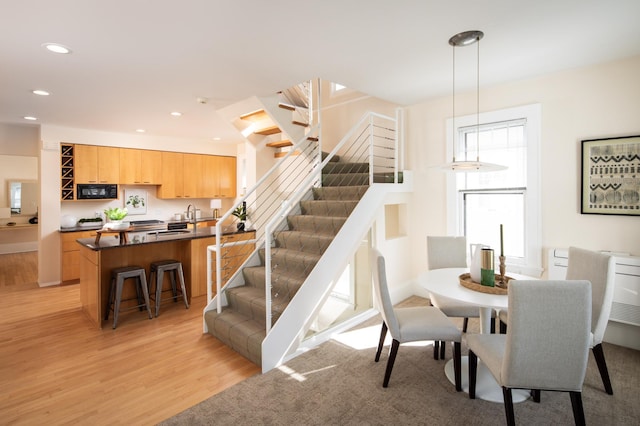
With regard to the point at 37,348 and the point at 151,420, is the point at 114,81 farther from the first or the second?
the point at 151,420

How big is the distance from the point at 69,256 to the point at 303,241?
428 cm

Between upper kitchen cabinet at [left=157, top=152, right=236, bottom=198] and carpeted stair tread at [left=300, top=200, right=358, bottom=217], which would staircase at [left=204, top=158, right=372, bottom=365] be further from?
upper kitchen cabinet at [left=157, top=152, right=236, bottom=198]

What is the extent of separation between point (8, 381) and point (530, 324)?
12.1 ft

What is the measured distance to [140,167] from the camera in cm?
645

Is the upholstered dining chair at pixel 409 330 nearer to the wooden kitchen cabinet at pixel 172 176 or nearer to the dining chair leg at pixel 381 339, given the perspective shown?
the dining chair leg at pixel 381 339

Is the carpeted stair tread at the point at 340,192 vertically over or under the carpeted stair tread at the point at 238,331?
over

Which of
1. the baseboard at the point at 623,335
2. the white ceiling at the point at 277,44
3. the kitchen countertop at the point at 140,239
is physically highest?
the white ceiling at the point at 277,44

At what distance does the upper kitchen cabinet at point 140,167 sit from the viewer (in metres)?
6.25

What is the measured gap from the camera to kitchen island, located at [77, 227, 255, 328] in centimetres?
375

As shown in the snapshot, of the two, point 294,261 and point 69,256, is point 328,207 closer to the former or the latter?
point 294,261

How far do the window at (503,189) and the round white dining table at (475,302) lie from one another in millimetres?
1186

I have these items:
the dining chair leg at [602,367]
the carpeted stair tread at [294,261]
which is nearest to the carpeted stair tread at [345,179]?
the carpeted stair tread at [294,261]

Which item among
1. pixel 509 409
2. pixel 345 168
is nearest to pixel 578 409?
pixel 509 409

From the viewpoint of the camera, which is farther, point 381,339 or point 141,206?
point 141,206
